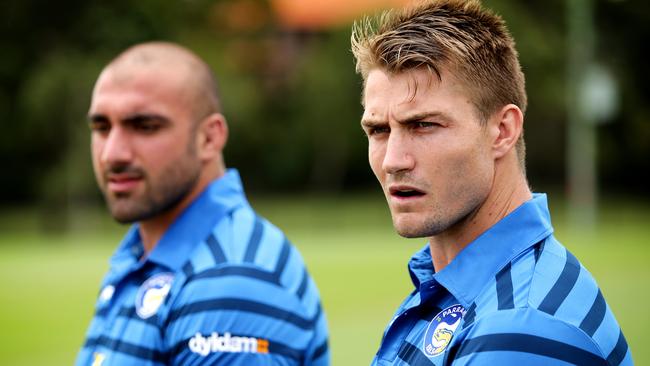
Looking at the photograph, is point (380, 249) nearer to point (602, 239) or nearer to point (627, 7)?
point (602, 239)

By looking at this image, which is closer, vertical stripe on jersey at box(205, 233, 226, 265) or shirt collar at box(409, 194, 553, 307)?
shirt collar at box(409, 194, 553, 307)

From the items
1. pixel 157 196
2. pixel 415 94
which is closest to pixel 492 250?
pixel 415 94

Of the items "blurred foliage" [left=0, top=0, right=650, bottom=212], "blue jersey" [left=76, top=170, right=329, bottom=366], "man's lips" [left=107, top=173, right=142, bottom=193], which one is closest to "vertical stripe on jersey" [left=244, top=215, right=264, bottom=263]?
"blue jersey" [left=76, top=170, right=329, bottom=366]

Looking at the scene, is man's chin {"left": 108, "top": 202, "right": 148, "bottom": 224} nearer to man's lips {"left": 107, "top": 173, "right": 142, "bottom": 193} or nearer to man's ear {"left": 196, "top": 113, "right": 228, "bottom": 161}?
man's lips {"left": 107, "top": 173, "right": 142, "bottom": 193}

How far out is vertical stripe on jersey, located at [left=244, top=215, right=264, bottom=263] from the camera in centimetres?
352

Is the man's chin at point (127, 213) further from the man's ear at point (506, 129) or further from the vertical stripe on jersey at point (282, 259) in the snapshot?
the man's ear at point (506, 129)

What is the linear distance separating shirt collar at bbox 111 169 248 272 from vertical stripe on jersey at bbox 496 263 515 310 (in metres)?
1.66

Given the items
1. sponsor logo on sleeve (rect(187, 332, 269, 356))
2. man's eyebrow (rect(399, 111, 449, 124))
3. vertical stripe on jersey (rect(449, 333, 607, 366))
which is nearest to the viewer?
vertical stripe on jersey (rect(449, 333, 607, 366))

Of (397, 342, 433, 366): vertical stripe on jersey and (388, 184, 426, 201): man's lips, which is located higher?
(388, 184, 426, 201): man's lips

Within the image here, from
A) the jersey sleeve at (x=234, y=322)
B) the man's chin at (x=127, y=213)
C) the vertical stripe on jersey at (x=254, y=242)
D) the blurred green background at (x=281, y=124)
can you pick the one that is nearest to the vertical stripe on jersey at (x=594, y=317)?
the jersey sleeve at (x=234, y=322)

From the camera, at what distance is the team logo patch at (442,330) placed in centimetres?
242

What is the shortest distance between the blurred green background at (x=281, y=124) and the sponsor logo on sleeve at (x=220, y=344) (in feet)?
48.9

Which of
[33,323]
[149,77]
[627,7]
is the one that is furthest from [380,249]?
[627,7]

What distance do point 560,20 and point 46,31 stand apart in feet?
88.0
